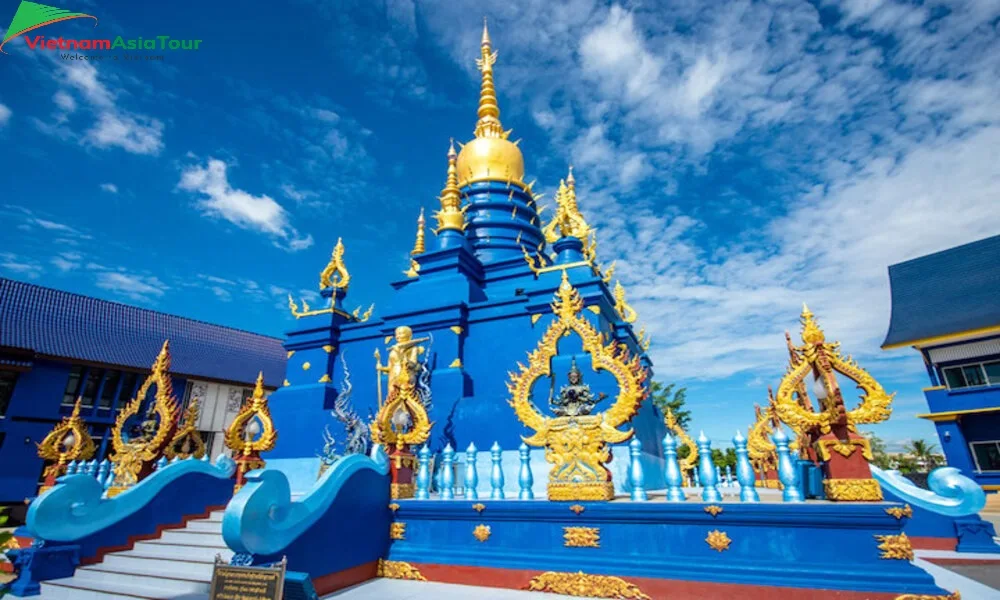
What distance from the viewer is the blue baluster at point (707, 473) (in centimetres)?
565

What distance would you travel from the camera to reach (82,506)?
7023 millimetres

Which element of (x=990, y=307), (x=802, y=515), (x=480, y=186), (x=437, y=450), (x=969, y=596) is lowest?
(x=969, y=596)

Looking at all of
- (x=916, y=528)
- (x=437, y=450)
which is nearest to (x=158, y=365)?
(x=437, y=450)

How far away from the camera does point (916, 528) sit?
8594 millimetres

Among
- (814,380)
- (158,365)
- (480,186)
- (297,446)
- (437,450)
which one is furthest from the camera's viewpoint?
(480,186)

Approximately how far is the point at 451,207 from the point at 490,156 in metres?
4.58

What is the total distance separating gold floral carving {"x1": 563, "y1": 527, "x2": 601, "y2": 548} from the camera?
6.08 meters

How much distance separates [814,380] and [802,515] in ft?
5.63

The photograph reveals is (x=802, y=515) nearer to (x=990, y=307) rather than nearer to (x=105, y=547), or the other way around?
(x=105, y=547)

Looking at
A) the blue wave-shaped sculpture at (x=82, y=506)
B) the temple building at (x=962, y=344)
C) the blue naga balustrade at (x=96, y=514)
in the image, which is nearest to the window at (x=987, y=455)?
the temple building at (x=962, y=344)

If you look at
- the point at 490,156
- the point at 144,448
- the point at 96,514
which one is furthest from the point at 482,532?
the point at 490,156

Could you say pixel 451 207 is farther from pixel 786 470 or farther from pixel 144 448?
pixel 786 470

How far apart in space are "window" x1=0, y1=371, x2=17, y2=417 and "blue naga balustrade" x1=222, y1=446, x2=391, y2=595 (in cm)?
2055

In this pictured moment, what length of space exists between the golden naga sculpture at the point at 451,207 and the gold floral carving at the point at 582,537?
1384cm
